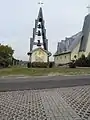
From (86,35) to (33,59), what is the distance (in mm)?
16502

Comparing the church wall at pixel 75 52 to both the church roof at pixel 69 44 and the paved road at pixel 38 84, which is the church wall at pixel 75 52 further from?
the paved road at pixel 38 84

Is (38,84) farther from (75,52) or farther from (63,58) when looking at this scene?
(63,58)

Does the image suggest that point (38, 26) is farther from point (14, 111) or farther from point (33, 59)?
point (14, 111)

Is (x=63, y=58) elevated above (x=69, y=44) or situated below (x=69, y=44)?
below

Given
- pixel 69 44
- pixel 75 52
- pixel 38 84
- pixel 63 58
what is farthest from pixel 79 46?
pixel 38 84

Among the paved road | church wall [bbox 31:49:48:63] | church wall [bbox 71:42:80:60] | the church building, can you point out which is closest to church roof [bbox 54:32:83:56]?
the church building

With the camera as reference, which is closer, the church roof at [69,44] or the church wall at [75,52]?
the church wall at [75,52]

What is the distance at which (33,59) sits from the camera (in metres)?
56.1

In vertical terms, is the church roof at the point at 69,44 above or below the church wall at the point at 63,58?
above

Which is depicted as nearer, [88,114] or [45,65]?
[88,114]

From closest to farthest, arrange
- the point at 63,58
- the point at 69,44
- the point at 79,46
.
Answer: the point at 79,46
the point at 69,44
the point at 63,58

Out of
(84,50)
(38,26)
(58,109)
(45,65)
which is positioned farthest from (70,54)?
(58,109)

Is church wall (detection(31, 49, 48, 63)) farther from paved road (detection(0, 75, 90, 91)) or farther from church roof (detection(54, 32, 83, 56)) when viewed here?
paved road (detection(0, 75, 90, 91))

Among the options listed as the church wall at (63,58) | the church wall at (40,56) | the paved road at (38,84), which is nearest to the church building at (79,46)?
the church wall at (63,58)
